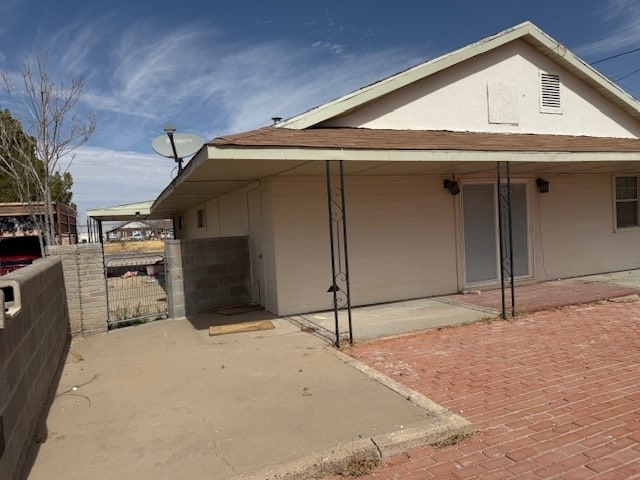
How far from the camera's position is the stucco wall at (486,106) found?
30.9ft

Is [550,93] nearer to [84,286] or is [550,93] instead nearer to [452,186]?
[452,186]

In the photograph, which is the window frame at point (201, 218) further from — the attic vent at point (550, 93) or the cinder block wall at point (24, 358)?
the attic vent at point (550, 93)

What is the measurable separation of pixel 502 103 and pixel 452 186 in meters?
2.80

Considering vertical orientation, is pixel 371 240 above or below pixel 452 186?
below

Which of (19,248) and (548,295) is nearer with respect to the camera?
(548,295)

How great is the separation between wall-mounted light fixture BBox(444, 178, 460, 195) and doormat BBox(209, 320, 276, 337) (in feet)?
15.1

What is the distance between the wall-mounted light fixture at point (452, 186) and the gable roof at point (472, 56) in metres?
2.17

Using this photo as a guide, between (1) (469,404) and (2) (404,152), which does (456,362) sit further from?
(2) (404,152)

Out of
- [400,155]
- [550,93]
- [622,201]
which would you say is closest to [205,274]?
[400,155]

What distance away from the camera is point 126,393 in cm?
465

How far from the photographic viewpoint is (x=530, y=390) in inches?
168

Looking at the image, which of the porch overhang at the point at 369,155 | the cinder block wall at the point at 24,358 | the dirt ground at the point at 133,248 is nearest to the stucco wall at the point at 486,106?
the porch overhang at the point at 369,155

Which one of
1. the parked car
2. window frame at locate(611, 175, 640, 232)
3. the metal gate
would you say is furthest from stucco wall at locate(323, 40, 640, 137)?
the parked car

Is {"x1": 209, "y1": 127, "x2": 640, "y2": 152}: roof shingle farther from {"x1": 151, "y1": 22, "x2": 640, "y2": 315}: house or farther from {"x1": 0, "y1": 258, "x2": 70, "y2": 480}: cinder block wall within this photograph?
{"x1": 0, "y1": 258, "x2": 70, "y2": 480}: cinder block wall
